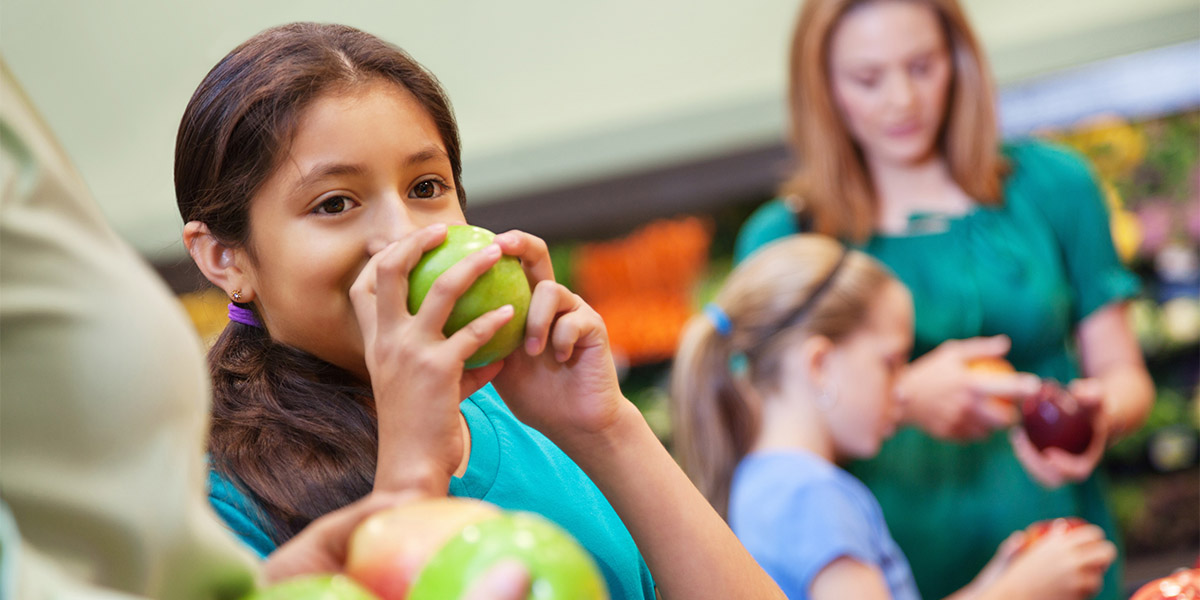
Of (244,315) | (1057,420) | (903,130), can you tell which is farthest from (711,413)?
(244,315)

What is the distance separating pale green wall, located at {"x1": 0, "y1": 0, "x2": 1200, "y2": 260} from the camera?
4.33 m

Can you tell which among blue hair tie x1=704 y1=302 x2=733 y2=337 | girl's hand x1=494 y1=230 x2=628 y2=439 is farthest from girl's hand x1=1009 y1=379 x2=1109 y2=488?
girl's hand x1=494 y1=230 x2=628 y2=439

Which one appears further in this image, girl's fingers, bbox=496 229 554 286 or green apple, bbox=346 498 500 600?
girl's fingers, bbox=496 229 554 286

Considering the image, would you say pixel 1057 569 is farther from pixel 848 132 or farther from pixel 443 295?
pixel 443 295

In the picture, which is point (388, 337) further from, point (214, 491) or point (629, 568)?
point (629, 568)

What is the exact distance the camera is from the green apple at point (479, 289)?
3.27 feet

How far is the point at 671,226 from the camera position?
16.0 feet

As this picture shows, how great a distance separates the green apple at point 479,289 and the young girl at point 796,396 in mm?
1094

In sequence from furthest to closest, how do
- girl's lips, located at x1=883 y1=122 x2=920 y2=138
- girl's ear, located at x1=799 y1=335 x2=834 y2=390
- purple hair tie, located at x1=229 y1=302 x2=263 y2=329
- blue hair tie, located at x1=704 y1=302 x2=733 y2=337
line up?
girl's lips, located at x1=883 y1=122 x2=920 y2=138
blue hair tie, located at x1=704 y1=302 x2=733 y2=337
girl's ear, located at x1=799 y1=335 x2=834 y2=390
purple hair tie, located at x1=229 y1=302 x2=263 y2=329

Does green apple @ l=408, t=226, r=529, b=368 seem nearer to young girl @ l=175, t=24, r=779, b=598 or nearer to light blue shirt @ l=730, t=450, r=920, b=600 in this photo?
young girl @ l=175, t=24, r=779, b=598

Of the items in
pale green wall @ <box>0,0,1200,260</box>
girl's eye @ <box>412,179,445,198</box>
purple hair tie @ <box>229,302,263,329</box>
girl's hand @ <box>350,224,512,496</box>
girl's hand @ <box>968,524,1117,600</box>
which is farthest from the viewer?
pale green wall @ <box>0,0,1200,260</box>

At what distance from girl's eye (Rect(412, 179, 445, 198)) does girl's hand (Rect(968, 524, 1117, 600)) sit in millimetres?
1291

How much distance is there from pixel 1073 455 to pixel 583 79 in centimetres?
298

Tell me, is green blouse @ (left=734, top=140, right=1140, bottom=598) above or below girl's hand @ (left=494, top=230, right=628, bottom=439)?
below
